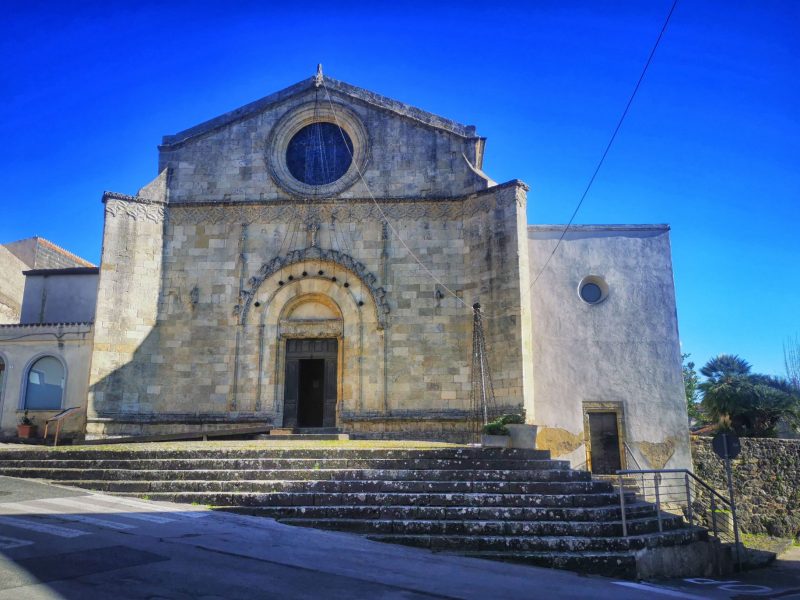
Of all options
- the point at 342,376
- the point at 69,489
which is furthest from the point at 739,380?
the point at 69,489

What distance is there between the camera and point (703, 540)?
36.7 ft

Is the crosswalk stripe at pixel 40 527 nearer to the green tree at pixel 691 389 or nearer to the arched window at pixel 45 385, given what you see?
the arched window at pixel 45 385

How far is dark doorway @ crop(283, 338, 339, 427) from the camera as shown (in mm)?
18891

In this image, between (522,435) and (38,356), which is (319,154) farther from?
(522,435)

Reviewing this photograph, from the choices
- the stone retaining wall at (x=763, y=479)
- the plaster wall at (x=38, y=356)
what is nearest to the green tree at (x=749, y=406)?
the stone retaining wall at (x=763, y=479)

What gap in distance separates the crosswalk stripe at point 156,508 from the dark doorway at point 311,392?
8469 millimetres

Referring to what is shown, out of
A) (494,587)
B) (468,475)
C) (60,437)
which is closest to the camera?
(494,587)

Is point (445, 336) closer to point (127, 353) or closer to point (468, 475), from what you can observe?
point (468, 475)

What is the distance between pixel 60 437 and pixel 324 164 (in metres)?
10.7

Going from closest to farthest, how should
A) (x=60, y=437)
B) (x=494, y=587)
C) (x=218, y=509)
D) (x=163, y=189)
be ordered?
(x=494, y=587) → (x=218, y=509) → (x=60, y=437) → (x=163, y=189)

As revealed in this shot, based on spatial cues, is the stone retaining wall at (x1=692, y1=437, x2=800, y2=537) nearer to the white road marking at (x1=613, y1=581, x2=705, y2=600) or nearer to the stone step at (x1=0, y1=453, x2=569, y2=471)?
the stone step at (x1=0, y1=453, x2=569, y2=471)

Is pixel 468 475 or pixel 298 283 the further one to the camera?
pixel 298 283

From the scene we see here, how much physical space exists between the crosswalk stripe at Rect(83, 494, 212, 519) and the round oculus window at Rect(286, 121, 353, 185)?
38.1ft

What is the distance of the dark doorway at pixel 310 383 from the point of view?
18.9m
